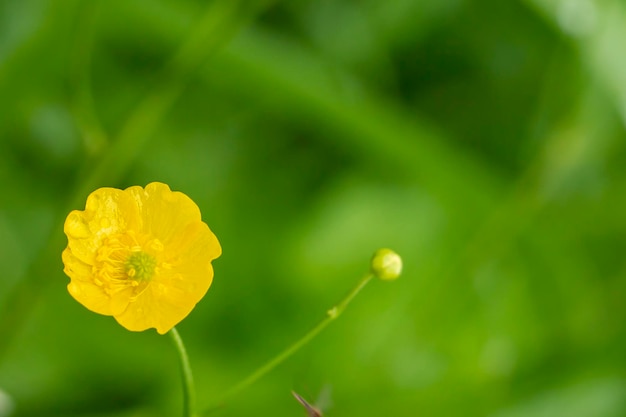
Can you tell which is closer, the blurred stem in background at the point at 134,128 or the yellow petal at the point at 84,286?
the yellow petal at the point at 84,286

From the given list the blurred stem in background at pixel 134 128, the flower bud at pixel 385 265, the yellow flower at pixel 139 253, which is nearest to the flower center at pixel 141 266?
the yellow flower at pixel 139 253

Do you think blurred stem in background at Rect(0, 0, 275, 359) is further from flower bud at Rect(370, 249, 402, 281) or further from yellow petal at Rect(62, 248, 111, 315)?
flower bud at Rect(370, 249, 402, 281)

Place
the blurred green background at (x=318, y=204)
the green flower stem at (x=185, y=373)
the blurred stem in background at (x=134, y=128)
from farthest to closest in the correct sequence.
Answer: the blurred green background at (x=318, y=204), the blurred stem in background at (x=134, y=128), the green flower stem at (x=185, y=373)

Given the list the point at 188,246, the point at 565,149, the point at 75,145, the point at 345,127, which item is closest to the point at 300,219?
the point at 345,127

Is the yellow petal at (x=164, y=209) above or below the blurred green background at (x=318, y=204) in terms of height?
below

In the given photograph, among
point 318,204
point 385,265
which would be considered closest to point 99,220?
point 385,265

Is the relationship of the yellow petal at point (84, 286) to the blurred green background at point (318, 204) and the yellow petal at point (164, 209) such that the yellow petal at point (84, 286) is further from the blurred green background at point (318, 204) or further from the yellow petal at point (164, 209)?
the blurred green background at point (318, 204)

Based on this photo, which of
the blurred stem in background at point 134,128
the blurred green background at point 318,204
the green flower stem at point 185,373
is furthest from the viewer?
the blurred green background at point 318,204
